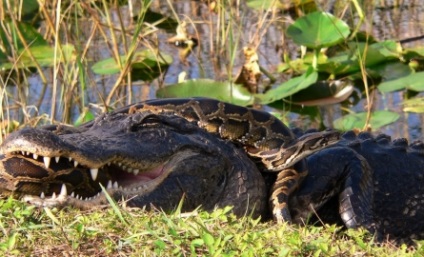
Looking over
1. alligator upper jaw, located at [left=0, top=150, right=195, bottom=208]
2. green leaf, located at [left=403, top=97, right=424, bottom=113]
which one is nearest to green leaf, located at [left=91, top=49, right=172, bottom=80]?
green leaf, located at [left=403, top=97, right=424, bottom=113]

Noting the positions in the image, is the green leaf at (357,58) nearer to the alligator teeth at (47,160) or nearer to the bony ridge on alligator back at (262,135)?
the bony ridge on alligator back at (262,135)

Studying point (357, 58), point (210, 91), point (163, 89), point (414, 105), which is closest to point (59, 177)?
point (210, 91)

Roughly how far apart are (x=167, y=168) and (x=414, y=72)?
4.91m

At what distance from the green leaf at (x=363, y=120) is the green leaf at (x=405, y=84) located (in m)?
0.52

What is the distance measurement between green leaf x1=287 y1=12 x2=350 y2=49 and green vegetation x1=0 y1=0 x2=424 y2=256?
1cm

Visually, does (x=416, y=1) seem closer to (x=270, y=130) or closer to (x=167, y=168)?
(x=270, y=130)

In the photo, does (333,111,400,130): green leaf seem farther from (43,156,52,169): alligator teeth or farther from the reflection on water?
(43,156,52,169): alligator teeth

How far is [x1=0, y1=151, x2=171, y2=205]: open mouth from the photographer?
471cm

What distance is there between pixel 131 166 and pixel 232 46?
4728 mm

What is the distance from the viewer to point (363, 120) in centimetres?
850

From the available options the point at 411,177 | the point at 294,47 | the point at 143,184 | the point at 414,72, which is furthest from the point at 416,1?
the point at 143,184

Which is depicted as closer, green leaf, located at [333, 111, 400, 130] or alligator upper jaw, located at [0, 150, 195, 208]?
alligator upper jaw, located at [0, 150, 195, 208]

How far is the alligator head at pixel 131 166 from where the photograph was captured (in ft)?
15.1

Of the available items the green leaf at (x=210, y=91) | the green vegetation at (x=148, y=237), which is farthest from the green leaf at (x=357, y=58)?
the green vegetation at (x=148, y=237)
